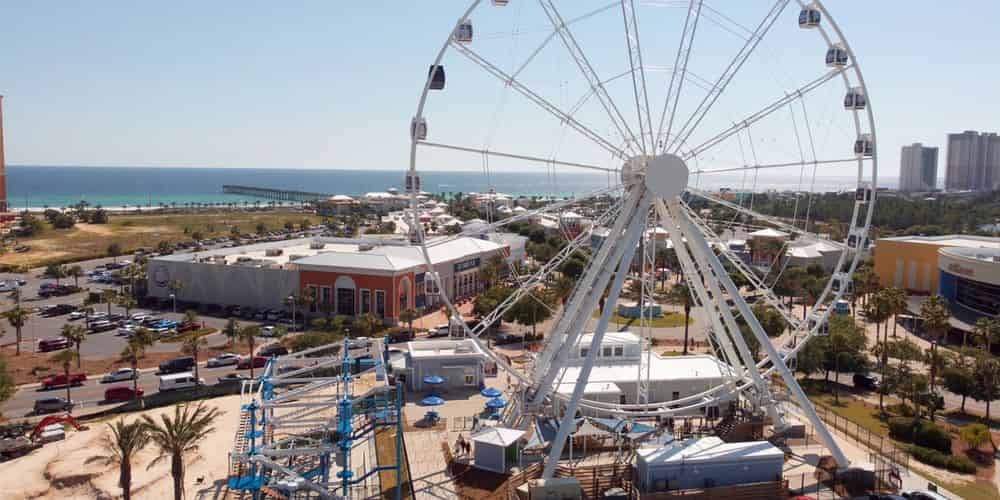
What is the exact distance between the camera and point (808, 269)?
74.4 m

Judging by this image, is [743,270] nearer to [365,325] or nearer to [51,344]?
[365,325]

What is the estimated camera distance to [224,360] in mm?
45344

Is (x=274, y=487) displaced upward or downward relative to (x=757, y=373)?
downward

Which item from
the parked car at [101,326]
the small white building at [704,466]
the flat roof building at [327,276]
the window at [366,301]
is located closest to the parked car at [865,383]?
the small white building at [704,466]

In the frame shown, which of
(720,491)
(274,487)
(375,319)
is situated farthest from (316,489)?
(375,319)

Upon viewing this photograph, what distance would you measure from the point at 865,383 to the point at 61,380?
41848mm

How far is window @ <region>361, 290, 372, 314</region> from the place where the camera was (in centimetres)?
5747

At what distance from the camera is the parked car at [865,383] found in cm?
4066

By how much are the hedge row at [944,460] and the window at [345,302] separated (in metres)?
38.7

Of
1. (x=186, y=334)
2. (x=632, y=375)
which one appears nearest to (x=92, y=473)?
(x=632, y=375)

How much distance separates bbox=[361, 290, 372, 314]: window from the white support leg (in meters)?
32.8

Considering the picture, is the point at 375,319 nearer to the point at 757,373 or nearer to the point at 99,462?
the point at 99,462

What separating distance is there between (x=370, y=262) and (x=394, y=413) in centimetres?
3064

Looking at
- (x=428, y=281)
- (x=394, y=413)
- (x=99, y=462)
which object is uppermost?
(x=428, y=281)
